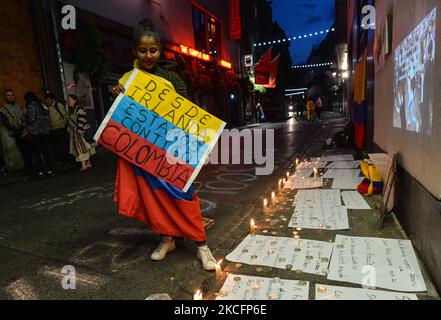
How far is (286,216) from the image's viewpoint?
3.80 meters

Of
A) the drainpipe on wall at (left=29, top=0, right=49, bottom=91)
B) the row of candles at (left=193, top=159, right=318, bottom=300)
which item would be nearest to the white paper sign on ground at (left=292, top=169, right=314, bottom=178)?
the row of candles at (left=193, top=159, right=318, bottom=300)

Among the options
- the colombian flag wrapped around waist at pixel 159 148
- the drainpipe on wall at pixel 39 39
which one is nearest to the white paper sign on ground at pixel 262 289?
the colombian flag wrapped around waist at pixel 159 148

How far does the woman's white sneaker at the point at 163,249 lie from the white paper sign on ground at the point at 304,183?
281cm

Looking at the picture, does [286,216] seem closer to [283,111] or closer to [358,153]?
[358,153]

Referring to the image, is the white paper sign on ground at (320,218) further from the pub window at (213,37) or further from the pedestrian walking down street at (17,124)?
the pub window at (213,37)

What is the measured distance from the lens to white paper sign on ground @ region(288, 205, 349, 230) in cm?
338

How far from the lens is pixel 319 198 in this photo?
4.41m

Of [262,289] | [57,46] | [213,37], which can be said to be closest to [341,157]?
[262,289]

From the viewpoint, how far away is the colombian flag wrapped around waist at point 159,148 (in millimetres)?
2564

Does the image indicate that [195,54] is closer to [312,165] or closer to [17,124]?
[17,124]

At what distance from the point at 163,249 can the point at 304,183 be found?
3301 millimetres

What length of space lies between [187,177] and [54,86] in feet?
30.7

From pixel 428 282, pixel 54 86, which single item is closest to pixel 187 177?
pixel 428 282
